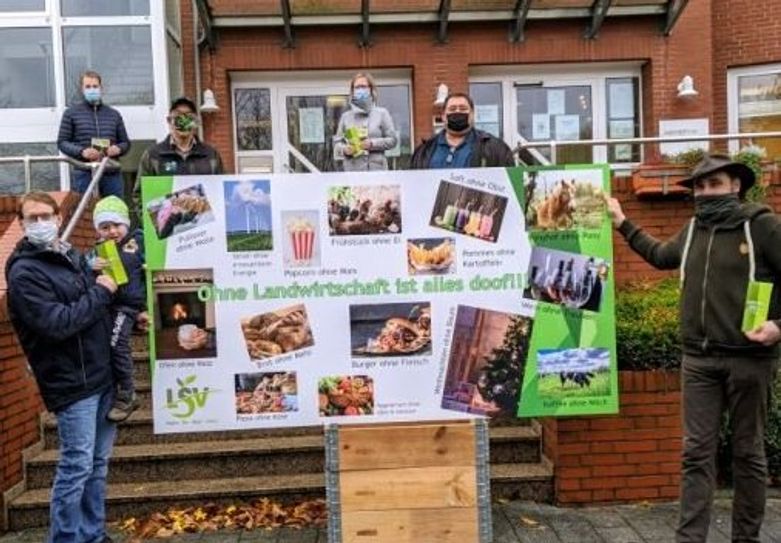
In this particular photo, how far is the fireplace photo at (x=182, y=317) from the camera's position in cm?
421

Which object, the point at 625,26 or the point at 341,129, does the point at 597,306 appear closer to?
the point at 341,129

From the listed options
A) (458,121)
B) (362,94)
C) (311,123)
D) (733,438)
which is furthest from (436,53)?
(733,438)

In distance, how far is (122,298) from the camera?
14.1ft

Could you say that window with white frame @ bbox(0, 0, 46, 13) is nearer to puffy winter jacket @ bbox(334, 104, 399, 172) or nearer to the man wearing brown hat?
puffy winter jacket @ bbox(334, 104, 399, 172)

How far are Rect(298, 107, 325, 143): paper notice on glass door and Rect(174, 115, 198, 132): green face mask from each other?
5415mm

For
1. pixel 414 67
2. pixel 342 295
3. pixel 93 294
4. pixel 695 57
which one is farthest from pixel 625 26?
pixel 93 294

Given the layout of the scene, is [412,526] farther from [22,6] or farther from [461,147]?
[22,6]

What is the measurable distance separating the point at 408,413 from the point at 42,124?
286 inches

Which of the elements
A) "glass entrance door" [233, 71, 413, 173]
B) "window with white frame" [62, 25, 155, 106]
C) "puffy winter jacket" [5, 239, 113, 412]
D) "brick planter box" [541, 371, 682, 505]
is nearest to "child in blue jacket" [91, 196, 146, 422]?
"puffy winter jacket" [5, 239, 113, 412]

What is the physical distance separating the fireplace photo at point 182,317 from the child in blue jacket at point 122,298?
19cm

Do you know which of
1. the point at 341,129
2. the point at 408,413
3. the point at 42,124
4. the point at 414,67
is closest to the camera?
the point at 408,413

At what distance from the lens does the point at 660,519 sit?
4.80 meters

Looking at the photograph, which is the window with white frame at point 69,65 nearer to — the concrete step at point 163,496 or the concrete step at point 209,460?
the concrete step at point 209,460

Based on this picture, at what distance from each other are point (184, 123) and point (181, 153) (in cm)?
21
